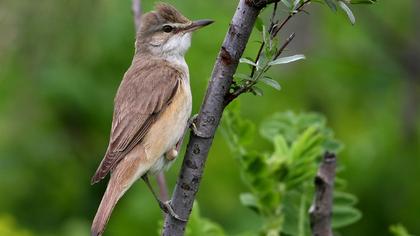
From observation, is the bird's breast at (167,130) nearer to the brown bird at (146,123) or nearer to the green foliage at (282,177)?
the brown bird at (146,123)

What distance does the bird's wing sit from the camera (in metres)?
4.51

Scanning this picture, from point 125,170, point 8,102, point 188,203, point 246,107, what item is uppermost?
point 188,203

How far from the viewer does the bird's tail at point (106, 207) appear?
391 centimetres

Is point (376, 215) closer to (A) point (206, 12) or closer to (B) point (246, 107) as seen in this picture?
(B) point (246, 107)

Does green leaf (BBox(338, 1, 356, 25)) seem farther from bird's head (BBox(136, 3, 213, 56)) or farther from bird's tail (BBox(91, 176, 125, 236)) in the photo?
bird's head (BBox(136, 3, 213, 56))

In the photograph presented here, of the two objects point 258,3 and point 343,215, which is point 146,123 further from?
point 258,3

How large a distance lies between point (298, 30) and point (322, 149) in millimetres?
3208

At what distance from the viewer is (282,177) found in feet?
14.6

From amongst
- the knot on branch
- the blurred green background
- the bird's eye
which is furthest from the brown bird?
the knot on branch

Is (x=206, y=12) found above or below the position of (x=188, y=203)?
→ below

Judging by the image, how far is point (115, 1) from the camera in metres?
7.17

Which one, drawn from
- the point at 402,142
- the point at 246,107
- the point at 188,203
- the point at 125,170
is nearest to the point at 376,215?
the point at 402,142

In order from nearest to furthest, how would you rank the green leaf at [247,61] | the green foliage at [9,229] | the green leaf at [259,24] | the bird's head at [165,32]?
the green leaf at [247,61], the green leaf at [259,24], the bird's head at [165,32], the green foliage at [9,229]

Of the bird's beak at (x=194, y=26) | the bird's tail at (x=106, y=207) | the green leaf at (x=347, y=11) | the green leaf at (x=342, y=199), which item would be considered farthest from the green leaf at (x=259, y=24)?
the bird's beak at (x=194, y=26)
